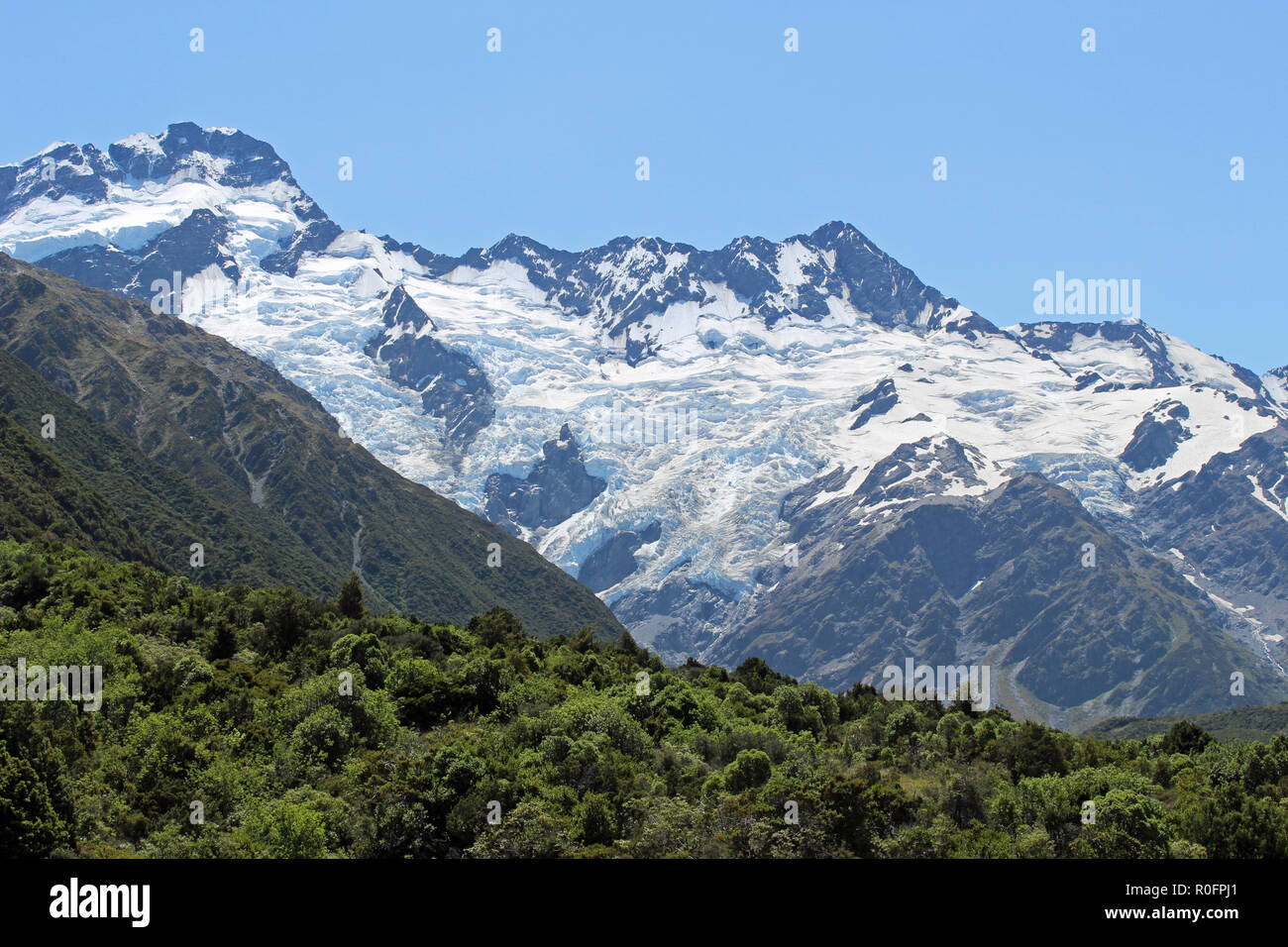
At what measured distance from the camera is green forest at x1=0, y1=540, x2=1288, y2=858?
5991 centimetres

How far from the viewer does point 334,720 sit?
7562 cm

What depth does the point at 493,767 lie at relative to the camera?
6950 centimetres

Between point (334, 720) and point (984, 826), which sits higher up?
point (334, 720)

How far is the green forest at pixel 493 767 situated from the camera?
5991 centimetres
